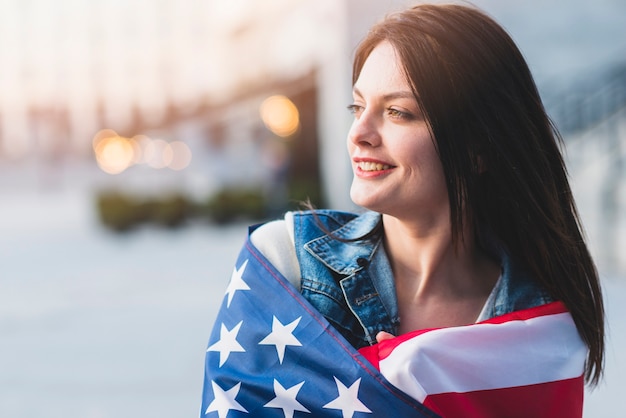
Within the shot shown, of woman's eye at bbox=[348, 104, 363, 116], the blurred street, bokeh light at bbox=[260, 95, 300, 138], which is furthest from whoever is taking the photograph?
bokeh light at bbox=[260, 95, 300, 138]

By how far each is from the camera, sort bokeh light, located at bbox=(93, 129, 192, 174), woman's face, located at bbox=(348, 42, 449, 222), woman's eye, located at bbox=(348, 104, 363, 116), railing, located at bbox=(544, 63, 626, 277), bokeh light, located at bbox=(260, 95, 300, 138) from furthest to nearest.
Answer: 1. bokeh light, located at bbox=(93, 129, 192, 174)
2. bokeh light, located at bbox=(260, 95, 300, 138)
3. railing, located at bbox=(544, 63, 626, 277)
4. woman's eye, located at bbox=(348, 104, 363, 116)
5. woman's face, located at bbox=(348, 42, 449, 222)

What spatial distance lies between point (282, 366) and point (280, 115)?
17.6 m

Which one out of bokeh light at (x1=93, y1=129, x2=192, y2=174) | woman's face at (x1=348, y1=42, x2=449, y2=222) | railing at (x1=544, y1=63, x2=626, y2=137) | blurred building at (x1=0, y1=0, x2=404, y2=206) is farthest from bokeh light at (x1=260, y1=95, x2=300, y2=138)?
blurred building at (x1=0, y1=0, x2=404, y2=206)

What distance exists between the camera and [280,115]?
19172 mm

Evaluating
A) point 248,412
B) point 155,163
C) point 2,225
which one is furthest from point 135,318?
point 155,163

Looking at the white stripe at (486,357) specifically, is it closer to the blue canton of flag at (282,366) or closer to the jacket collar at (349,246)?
the blue canton of flag at (282,366)

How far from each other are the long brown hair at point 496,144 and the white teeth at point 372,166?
0.13 m

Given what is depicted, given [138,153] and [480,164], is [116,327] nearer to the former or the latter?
[480,164]

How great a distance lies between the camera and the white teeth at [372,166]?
186cm

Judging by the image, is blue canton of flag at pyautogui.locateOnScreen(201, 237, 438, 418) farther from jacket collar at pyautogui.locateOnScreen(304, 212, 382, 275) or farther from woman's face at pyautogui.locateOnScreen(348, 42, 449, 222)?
woman's face at pyautogui.locateOnScreen(348, 42, 449, 222)

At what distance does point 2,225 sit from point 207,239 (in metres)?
8.23

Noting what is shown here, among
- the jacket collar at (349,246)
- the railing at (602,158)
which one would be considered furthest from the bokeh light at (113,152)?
the jacket collar at (349,246)

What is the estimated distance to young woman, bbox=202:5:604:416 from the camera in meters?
1.81

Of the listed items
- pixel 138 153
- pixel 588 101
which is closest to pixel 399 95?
pixel 588 101
